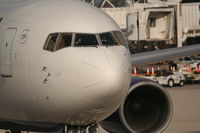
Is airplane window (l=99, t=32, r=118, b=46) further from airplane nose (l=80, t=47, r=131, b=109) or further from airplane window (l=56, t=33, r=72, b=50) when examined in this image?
airplane window (l=56, t=33, r=72, b=50)

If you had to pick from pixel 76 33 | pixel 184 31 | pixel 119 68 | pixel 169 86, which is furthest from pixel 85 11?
pixel 184 31

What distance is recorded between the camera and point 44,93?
40.7ft

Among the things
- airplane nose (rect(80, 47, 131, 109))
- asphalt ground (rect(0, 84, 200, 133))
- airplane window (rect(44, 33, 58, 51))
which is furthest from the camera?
asphalt ground (rect(0, 84, 200, 133))

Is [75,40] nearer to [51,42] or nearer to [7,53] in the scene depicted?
[51,42]

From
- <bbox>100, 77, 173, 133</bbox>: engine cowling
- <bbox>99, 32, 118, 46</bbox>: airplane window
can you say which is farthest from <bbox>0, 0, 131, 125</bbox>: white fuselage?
<bbox>100, 77, 173, 133</bbox>: engine cowling

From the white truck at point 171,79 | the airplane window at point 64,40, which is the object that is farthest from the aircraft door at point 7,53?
the white truck at point 171,79

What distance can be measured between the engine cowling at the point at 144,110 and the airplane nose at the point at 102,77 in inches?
118

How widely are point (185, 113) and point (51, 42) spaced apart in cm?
1517

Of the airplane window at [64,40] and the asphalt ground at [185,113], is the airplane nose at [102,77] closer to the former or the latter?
the airplane window at [64,40]

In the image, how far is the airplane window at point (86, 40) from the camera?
12.4 meters

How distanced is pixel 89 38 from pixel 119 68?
911 mm

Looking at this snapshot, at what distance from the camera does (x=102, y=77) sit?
466 inches

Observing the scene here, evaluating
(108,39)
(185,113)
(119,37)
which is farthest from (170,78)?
(108,39)

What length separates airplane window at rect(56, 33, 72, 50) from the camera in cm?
1239
